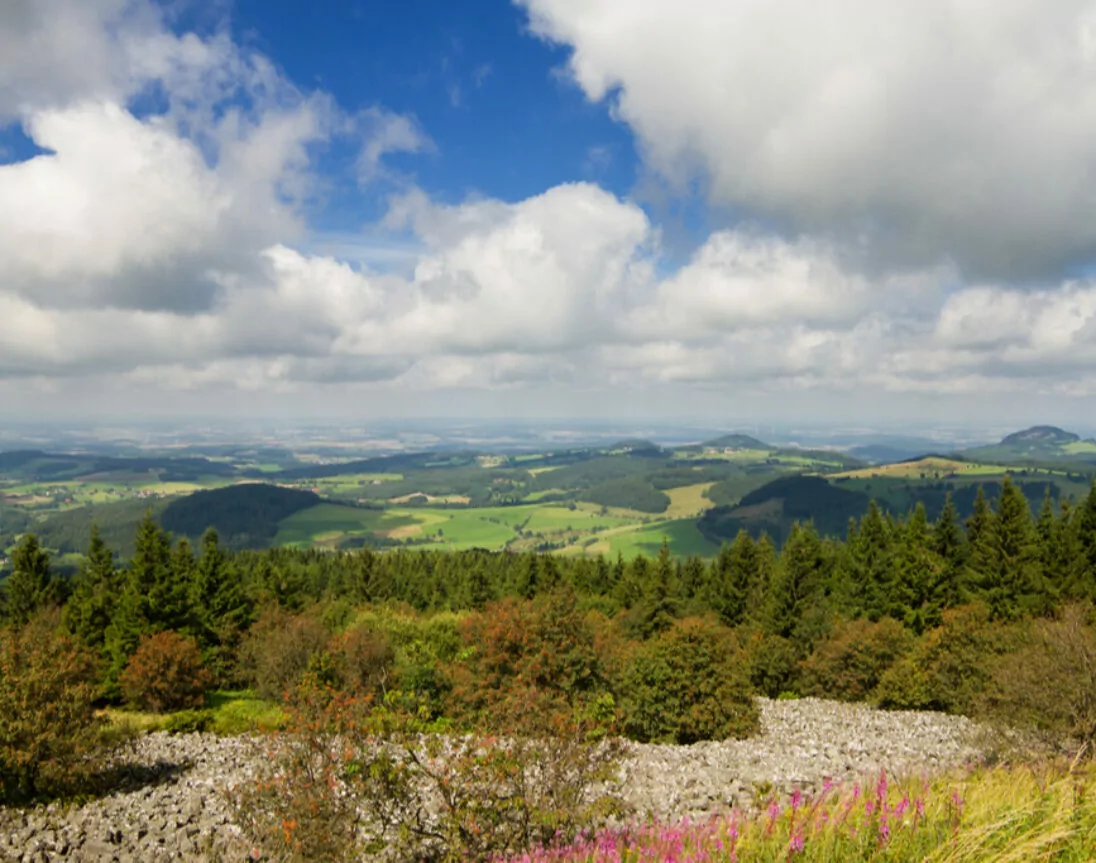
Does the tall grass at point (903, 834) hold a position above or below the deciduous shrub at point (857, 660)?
above

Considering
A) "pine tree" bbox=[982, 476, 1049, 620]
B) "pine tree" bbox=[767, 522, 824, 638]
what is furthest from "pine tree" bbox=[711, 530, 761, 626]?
"pine tree" bbox=[982, 476, 1049, 620]

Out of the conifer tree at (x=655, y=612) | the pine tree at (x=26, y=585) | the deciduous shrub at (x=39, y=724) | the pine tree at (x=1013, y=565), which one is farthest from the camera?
the conifer tree at (x=655, y=612)

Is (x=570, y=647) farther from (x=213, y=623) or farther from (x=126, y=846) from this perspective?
(x=213, y=623)

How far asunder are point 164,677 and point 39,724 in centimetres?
2268

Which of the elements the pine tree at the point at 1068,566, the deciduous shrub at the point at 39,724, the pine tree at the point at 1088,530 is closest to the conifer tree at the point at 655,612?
the pine tree at the point at 1068,566

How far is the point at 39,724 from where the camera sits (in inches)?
748

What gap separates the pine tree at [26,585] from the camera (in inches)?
2168

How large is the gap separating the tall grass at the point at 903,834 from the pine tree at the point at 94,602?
55355 millimetres

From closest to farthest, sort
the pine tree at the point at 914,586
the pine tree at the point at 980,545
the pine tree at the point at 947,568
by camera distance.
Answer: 1. the pine tree at the point at 980,545
2. the pine tree at the point at 914,586
3. the pine tree at the point at 947,568

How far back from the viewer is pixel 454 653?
48.4 m

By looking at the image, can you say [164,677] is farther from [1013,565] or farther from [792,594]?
[1013,565]

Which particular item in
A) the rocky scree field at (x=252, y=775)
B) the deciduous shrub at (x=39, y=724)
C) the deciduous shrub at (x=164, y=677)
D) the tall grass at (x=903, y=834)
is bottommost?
the deciduous shrub at (x=164, y=677)

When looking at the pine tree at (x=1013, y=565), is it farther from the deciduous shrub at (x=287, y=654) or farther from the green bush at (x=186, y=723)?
the green bush at (x=186, y=723)

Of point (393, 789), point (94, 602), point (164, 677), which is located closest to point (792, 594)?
point (164, 677)
